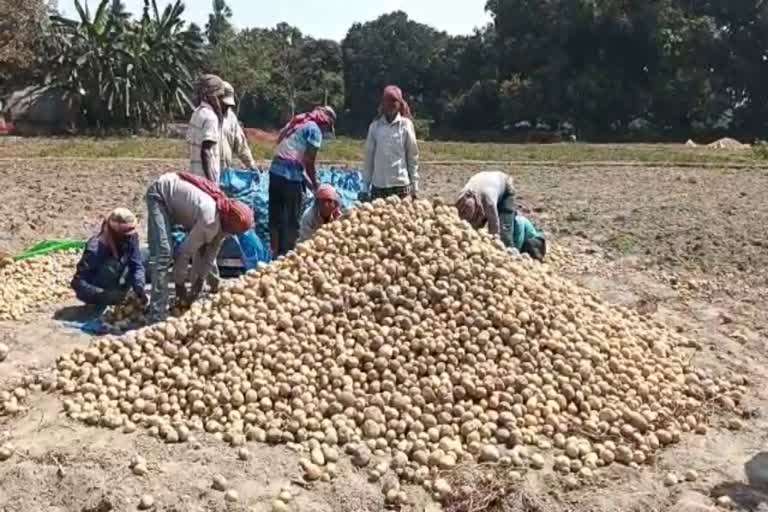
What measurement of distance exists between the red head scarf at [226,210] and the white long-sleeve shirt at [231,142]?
3.65ft

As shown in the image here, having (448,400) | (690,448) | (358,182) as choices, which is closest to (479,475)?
(448,400)

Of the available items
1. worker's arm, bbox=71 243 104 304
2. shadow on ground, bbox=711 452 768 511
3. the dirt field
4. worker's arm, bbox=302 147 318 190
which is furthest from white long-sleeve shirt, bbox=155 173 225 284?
shadow on ground, bbox=711 452 768 511

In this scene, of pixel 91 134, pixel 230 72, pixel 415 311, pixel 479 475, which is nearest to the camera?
pixel 479 475

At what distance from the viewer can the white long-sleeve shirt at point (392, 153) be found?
7105 mm

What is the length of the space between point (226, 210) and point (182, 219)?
11.5 inches

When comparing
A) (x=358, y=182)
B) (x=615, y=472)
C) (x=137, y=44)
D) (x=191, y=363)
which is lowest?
(x=615, y=472)

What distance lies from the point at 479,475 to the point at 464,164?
12514 millimetres

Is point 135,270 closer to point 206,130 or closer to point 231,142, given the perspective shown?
point 206,130

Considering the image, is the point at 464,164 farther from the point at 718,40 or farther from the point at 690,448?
the point at 718,40

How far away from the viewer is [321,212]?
6.37 meters

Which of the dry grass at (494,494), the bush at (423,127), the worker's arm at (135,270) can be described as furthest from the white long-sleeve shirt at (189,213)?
the bush at (423,127)

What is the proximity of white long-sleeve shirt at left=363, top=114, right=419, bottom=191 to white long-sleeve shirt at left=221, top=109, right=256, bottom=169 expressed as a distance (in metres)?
0.99

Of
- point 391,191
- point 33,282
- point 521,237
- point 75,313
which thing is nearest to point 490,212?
point 521,237

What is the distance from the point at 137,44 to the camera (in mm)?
26125
